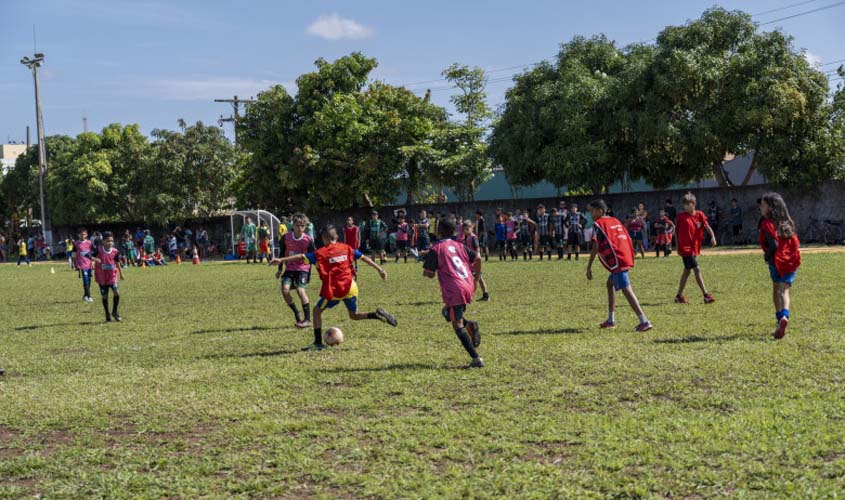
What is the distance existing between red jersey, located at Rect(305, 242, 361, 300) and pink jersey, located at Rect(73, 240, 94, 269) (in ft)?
29.7

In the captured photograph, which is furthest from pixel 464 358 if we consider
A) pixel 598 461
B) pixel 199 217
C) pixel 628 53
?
pixel 199 217

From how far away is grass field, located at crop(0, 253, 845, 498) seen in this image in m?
5.20

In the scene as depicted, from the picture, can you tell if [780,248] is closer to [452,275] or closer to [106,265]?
[452,275]

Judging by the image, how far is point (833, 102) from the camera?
3123cm

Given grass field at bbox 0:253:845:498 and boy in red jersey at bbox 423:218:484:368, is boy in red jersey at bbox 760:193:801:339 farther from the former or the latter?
boy in red jersey at bbox 423:218:484:368

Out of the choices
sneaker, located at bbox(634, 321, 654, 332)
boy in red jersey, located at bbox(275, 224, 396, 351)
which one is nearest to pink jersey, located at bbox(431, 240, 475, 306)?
boy in red jersey, located at bbox(275, 224, 396, 351)

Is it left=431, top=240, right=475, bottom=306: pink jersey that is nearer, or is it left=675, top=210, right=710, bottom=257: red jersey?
left=431, top=240, right=475, bottom=306: pink jersey

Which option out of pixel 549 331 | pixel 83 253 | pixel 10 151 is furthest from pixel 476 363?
pixel 10 151

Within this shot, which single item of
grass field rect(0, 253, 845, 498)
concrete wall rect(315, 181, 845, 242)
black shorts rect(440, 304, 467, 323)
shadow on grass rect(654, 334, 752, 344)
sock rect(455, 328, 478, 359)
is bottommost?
grass field rect(0, 253, 845, 498)

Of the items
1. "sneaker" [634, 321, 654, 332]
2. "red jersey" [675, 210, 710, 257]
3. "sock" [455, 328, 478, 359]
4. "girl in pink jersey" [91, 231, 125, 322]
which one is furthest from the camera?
"girl in pink jersey" [91, 231, 125, 322]

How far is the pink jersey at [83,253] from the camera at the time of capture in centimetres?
1738

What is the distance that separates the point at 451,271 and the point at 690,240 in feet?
22.4

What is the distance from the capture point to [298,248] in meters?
12.9

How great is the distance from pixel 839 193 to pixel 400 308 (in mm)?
22774
